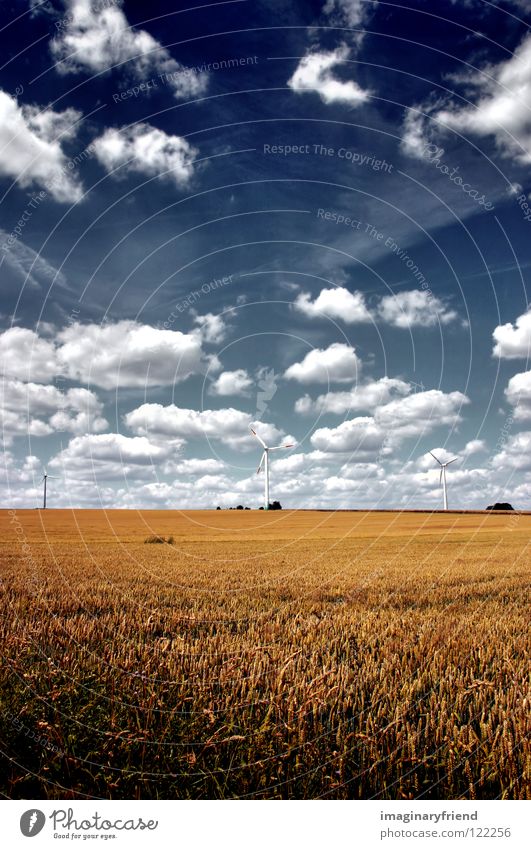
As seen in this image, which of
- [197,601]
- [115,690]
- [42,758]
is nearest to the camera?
[42,758]

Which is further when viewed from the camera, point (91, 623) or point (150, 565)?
point (150, 565)

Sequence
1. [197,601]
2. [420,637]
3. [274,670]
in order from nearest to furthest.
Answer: [274,670] < [420,637] < [197,601]

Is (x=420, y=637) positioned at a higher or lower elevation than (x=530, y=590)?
higher
